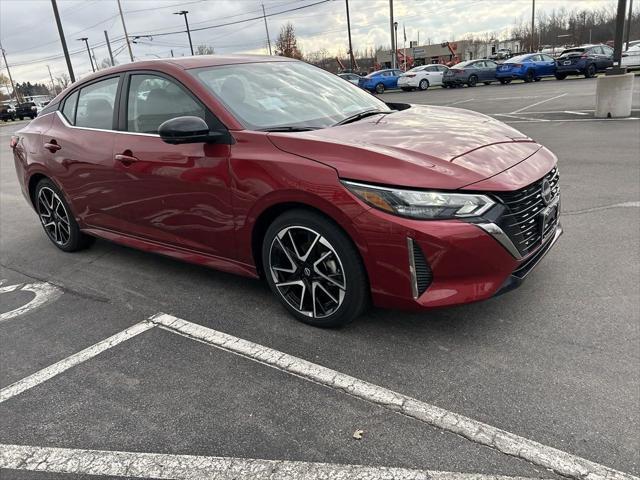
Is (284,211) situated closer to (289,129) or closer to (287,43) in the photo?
(289,129)

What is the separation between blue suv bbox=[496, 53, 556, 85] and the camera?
85.7 ft

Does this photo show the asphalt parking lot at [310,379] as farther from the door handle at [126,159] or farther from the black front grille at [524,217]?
the door handle at [126,159]

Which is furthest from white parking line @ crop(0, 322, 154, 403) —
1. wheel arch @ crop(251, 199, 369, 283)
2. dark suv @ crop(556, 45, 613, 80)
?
dark suv @ crop(556, 45, 613, 80)

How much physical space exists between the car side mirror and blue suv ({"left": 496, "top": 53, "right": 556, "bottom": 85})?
26.5 m

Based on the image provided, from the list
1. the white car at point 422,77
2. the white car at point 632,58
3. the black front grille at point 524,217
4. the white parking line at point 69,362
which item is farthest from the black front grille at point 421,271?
the white car at point 422,77

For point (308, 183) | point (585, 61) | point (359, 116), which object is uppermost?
point (359, 116)

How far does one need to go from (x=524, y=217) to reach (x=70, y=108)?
4027 millimetres

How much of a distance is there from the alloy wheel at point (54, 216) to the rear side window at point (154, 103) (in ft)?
5.04

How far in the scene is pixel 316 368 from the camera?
289cm

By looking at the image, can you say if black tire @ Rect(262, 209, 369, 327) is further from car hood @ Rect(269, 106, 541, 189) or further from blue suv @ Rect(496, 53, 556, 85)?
blue suv @ Rect(496, 53, 556, 85)

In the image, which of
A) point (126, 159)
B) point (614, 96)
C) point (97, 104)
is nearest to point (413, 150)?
point (126, 159)

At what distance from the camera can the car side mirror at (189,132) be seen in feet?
10.4

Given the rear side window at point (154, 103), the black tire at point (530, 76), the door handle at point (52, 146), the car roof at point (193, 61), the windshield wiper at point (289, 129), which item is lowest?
the black tire at point (530, 76)

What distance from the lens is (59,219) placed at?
16.8 ft
